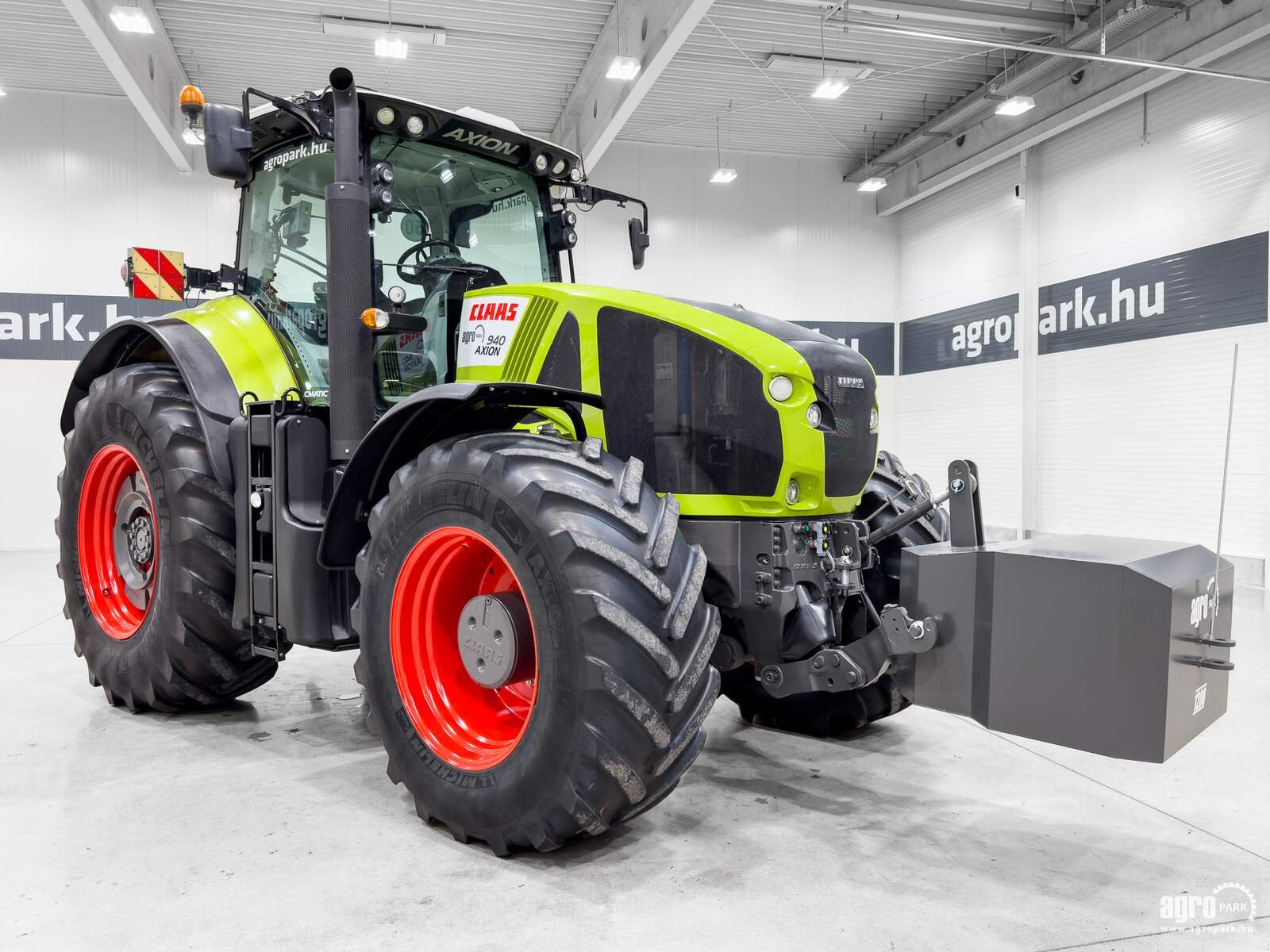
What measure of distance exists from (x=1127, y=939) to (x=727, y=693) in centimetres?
210

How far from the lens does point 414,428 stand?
121 inches

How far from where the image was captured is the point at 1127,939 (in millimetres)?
2287

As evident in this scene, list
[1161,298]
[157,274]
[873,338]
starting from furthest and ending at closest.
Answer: [873,338], [1161,298], [157,274]

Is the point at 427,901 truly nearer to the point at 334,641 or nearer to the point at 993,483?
the point at 334,641

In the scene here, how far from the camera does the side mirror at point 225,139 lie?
137 inches

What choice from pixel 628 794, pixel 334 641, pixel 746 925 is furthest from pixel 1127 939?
pixel 334 641

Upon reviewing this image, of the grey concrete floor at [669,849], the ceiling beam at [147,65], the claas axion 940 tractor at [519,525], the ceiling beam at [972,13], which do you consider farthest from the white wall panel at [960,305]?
the ceiling beam at [147,65]

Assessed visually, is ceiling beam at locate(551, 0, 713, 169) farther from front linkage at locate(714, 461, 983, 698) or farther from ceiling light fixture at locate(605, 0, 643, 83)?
front linkage at locate(714, 461, 983, 698)

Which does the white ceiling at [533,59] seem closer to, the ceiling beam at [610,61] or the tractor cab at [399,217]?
the ceiling beam at [610,61]

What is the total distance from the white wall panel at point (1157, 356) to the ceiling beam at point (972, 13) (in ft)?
4.43

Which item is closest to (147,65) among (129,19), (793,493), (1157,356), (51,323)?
(129,19)

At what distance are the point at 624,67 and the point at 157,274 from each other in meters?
6.38

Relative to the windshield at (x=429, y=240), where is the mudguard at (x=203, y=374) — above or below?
below

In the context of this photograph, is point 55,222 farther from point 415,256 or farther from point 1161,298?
point 1161,298
